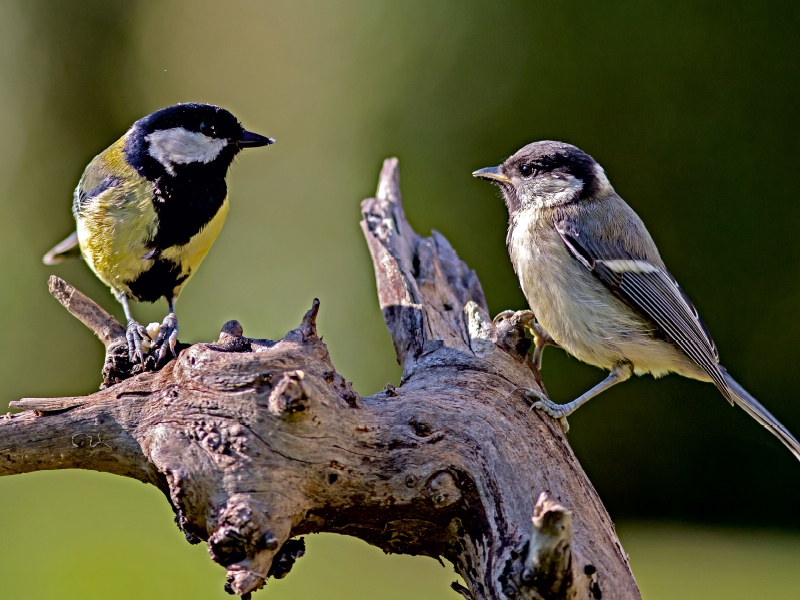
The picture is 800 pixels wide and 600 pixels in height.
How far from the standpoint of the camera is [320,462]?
1.50 meters

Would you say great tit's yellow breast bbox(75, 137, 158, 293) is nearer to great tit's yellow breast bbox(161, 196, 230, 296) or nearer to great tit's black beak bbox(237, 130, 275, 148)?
great tit's yellow breast bbox(161, 196, 230, 296)

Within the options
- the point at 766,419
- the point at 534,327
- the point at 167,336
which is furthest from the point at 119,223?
the point at 766,419

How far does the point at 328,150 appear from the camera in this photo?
17.0 ft

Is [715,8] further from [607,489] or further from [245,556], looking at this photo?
[245,556]

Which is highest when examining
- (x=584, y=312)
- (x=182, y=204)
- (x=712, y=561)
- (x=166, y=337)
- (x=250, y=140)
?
(x=250, y=140)

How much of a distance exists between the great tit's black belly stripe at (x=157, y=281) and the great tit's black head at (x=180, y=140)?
0.28 m

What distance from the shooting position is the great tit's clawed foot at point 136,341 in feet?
5.71

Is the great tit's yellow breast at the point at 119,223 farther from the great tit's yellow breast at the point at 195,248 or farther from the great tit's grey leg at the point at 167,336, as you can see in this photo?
the great tit's grey leg at the point at 167,336

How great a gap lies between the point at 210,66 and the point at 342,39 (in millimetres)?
1032

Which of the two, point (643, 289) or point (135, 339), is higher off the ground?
point (135, 339)

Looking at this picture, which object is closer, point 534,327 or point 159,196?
point 159,196

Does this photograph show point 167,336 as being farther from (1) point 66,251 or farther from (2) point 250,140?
(1) point 66,251

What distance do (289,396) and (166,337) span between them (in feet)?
2.37

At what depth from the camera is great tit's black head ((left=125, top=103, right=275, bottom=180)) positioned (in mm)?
2186
